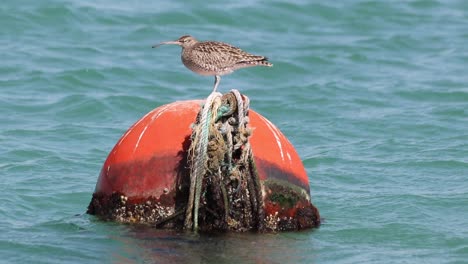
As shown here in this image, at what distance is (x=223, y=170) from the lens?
32.6 feet

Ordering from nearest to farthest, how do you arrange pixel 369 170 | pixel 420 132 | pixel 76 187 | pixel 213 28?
pixel 76 187 < pixel 369 170 < pixel 420 132 < pixel 213 28

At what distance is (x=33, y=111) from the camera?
58.9ft

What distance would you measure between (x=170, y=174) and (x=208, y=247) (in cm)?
73

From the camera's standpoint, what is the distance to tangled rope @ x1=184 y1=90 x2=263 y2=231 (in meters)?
9.74

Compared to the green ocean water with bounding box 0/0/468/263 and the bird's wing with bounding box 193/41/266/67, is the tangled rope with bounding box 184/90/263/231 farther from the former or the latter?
the bird's wing with bounding box 193/41/266/67

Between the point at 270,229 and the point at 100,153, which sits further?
the point at 100,153

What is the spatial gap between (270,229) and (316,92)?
9877 millimetres

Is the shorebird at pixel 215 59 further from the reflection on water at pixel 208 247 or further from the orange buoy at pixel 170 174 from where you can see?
the reflection on water at pixel 208 247

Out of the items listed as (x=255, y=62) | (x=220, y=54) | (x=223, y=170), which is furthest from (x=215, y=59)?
(x=223, y=170)

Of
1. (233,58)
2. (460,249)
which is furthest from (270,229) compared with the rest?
(233,58)

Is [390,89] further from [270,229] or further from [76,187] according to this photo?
[270,229]

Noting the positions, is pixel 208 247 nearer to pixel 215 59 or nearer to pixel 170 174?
pixel 170 174

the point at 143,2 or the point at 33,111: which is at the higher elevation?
the point at 143,2

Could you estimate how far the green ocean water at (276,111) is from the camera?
33.8 ft
